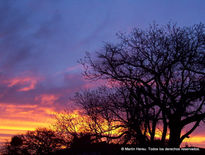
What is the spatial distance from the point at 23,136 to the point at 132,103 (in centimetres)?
4552

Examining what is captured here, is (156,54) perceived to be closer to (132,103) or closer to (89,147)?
(132,103)

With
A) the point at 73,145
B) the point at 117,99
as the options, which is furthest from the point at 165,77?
the point at 73,145

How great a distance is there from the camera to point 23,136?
56.6 meters

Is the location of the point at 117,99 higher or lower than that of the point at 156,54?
lower

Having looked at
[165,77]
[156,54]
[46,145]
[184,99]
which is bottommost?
[46,145]

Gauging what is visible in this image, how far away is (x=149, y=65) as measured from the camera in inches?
699

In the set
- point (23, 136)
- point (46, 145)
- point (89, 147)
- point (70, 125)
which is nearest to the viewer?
point (89, 147)

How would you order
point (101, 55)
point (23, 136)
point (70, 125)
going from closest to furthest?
1. point (101, 55)
2. point (70, 125)
3. point (23, 136)

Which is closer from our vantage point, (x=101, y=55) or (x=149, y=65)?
(x=149, y=65)

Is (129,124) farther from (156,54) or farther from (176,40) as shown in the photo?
(176,40)

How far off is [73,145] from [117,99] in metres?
7.75

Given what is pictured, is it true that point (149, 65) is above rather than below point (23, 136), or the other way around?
above

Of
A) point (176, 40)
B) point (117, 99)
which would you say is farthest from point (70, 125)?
point (176, 40)

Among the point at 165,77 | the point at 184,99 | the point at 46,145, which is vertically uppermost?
the point at 165,77
